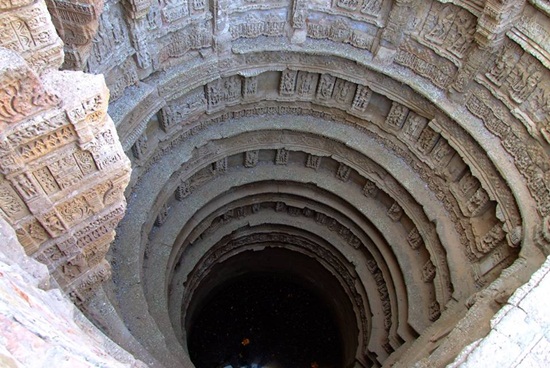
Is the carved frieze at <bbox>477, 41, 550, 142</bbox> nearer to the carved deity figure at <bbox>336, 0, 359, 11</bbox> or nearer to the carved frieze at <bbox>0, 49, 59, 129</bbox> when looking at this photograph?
the carved deity figure at <bbox>336, 0, 359, 11</bbox>

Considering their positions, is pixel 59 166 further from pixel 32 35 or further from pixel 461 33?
pixel 461 33

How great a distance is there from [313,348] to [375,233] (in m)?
5.05

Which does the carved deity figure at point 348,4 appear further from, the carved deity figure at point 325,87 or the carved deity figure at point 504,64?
the carved deity figure at point 504,64

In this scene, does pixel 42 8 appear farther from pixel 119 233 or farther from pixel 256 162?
pixel 256 162

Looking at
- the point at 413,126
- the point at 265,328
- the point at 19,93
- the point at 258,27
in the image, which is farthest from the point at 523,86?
the point at 265,328

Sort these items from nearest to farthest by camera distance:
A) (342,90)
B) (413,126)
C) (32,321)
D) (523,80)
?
(32,321), (523,80), (413,126), (342,90)

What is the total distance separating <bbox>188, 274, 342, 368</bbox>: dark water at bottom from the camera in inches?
581

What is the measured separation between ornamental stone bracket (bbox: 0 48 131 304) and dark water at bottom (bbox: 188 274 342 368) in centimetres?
936

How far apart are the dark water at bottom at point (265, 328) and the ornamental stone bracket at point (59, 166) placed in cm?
936

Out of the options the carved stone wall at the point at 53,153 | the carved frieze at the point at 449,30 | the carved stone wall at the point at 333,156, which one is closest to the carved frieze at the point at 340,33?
the carved stone wall at the point at 333,156

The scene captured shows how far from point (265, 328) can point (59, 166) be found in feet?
38.9

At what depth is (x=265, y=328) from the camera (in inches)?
605

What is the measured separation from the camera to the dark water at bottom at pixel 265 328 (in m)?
14.8

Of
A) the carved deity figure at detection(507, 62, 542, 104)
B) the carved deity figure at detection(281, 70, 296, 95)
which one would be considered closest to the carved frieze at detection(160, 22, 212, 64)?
the carved deity figure at detection(281, 70, 296, 95)
